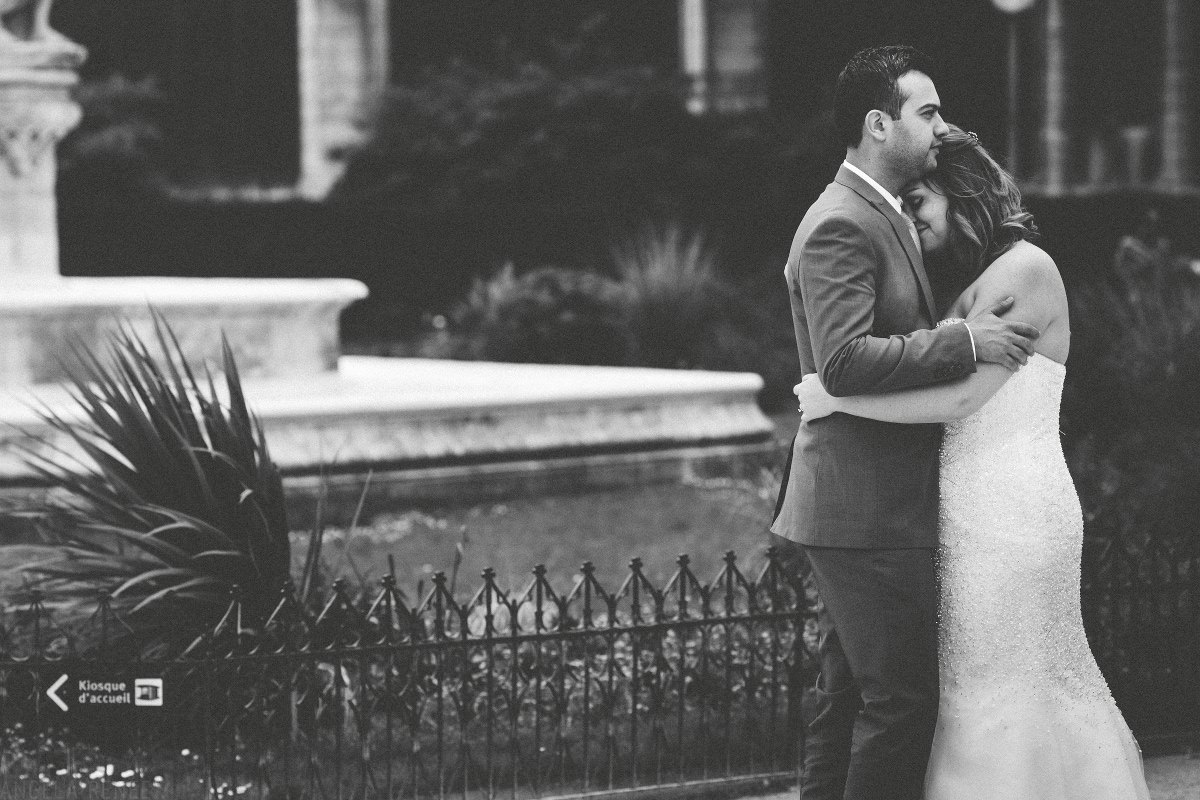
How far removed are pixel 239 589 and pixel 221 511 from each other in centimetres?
28

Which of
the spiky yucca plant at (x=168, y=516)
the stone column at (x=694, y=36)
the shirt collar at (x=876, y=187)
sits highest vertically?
the stone column at (x=694, y=36)

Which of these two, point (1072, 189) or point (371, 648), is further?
point (1072, 189)

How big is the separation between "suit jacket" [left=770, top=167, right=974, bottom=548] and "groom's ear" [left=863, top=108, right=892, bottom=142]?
10 cm

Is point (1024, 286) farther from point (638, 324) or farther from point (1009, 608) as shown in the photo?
point (638, 324)

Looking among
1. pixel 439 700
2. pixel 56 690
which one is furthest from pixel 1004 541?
pixel 56 690

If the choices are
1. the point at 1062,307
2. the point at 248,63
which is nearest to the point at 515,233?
the point at 248,63

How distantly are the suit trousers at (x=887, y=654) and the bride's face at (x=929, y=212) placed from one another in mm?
682

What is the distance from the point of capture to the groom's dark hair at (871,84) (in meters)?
4.06

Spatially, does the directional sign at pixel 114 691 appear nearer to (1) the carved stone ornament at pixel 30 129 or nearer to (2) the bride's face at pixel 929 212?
(2) the bride's face at pixel 929 212

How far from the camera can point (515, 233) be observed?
66.0 feet

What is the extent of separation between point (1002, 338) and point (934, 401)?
0.63 feet

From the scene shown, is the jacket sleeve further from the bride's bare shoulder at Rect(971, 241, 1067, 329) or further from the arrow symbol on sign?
the arrow symbol on sign

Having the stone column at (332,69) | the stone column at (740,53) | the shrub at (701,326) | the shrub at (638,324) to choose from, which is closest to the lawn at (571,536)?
the shrub at (701,326)

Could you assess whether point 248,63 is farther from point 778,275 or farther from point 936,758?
point 936,758
